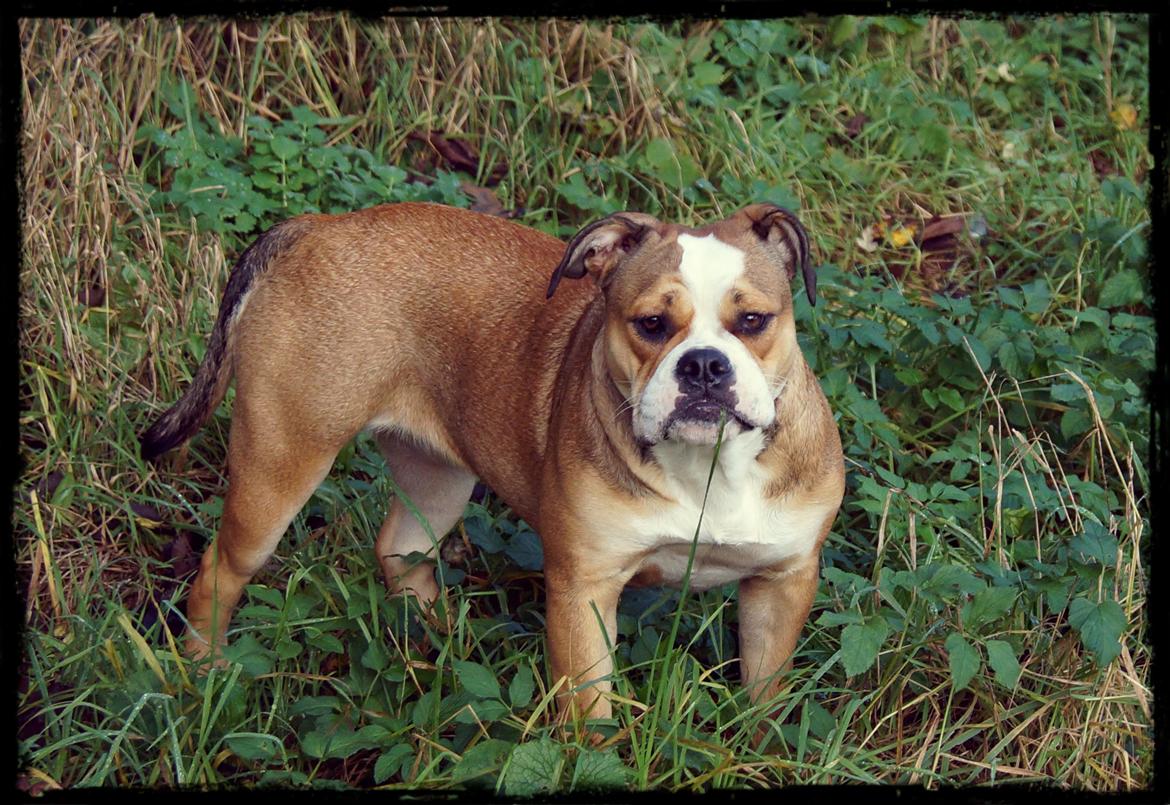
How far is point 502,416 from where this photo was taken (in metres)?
4.64

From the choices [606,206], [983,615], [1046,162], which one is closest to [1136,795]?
[983,615]

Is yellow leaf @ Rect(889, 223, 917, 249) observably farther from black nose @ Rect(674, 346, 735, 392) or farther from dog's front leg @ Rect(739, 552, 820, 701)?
black nose @ Rect(674, 346, 735, 392)

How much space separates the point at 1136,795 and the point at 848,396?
201 centimetres

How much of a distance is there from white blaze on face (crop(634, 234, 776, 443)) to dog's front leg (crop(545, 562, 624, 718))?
530mm

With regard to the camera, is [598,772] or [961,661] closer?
[598,772]

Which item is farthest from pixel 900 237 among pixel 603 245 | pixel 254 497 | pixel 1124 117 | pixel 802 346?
pixel 254 497

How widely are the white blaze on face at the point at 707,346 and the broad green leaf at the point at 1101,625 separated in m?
1.08

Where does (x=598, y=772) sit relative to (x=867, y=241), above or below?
below

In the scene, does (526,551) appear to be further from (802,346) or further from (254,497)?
(802,346)

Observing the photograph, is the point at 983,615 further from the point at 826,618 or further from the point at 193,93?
the point at 193,93

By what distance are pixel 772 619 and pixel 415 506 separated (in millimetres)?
1555

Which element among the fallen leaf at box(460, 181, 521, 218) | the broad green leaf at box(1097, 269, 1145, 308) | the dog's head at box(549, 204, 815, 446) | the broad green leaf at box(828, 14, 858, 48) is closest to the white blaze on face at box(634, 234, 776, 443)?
the dog's head at box(549, 204, 815, 446)

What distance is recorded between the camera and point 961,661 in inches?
152

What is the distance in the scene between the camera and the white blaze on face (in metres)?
3.69
